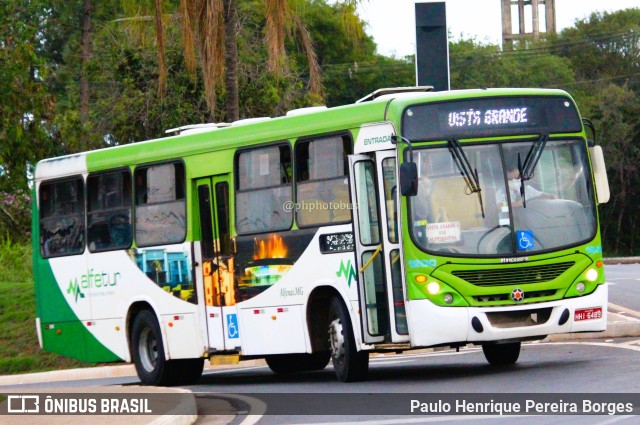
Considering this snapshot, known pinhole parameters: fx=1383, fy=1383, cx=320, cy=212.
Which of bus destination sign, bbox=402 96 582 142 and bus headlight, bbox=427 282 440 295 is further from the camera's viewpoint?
bus destination sign, bbox=402 96 582 142

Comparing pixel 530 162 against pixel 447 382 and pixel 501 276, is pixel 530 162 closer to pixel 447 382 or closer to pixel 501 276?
pixel 501 276

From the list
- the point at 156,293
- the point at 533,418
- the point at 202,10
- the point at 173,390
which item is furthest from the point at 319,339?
the point at 202,10

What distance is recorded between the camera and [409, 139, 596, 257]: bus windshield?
47.8ft


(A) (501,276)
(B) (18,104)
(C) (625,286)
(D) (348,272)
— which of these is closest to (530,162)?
(A) (501,276)

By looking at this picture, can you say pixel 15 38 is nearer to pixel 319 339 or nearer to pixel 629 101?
pixel 319 339

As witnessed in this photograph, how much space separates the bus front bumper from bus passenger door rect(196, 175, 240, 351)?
11.4ft

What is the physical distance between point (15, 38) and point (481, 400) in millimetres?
18715

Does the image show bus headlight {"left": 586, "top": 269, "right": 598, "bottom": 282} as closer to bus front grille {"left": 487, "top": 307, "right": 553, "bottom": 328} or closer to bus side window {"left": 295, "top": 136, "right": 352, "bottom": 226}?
bus front grille {"left": 487, "top": 307, "right": 553, "bottom": 328}

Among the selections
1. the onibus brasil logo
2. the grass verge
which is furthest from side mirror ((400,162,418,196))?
the grass verge

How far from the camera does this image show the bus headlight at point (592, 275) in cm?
1492

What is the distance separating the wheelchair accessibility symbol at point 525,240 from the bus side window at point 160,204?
509 centimetres

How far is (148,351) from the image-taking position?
19.0 m

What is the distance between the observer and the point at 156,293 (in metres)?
18.5

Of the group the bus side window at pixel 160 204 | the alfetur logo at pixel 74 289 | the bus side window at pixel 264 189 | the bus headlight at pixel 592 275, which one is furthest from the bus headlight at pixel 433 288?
the alfetur logo at pixel 74 289
